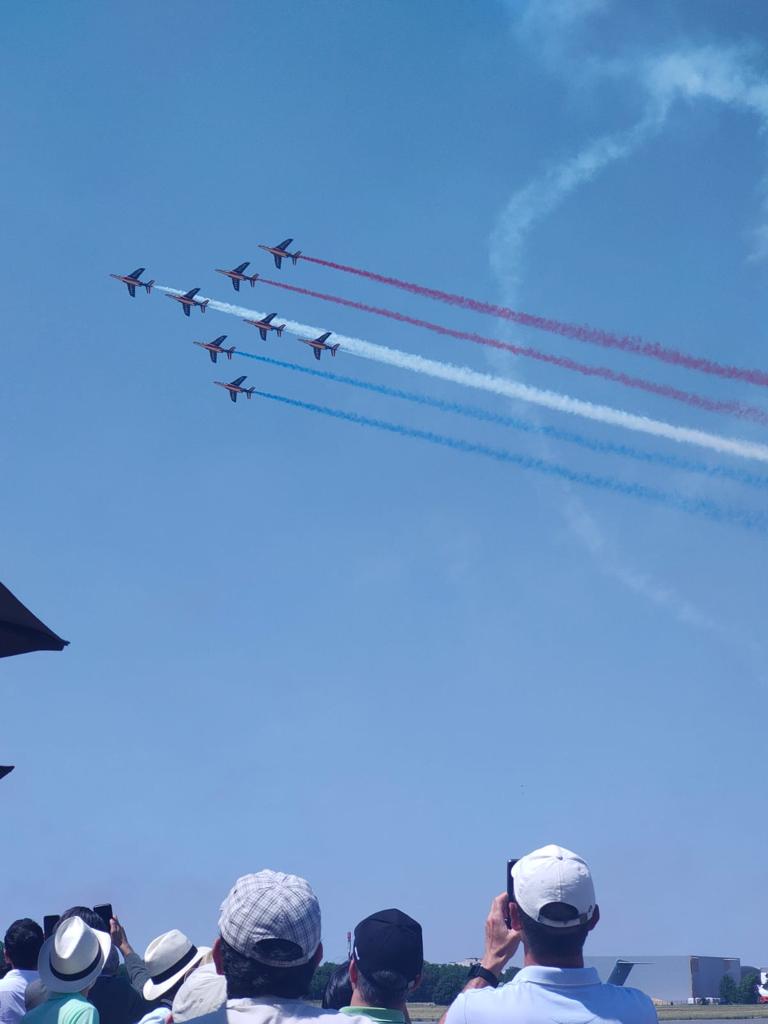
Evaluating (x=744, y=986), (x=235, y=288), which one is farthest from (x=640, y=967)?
(x=235, y=288)

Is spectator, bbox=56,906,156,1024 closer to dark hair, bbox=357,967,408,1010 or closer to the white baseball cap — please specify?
dark hair, bbox=357,967,408,1010

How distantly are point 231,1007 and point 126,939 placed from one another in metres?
5.89

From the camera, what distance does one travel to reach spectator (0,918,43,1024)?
11.0m

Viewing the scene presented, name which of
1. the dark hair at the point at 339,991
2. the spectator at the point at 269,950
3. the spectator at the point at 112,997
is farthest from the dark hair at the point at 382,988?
the spectator at the point at 112,997

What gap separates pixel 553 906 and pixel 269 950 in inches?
60.8

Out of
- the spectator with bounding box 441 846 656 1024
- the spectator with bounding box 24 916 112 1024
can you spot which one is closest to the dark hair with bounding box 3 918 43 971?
the spectator with bounding box 24 916 112 1024

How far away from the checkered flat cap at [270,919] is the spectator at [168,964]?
371 centimetres

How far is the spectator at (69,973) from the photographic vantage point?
378 inches

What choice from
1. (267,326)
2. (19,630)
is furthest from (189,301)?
(19,630)

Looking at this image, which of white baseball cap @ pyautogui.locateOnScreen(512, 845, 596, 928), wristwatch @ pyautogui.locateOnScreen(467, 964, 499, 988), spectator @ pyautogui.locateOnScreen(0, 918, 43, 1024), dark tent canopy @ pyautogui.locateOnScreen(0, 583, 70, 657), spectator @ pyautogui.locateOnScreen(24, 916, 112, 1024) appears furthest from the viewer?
dark tent canopy @ pyautogui.locateOnScreen(0, 583, 70, 657)

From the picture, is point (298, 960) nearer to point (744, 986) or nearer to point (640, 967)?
point (744, 986)

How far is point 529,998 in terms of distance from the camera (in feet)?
21.9

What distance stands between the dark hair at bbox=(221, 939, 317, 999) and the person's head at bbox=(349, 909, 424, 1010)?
567mm

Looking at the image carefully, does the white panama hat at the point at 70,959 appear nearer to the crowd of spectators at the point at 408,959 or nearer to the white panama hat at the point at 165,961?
the white panama hat at the point at 165,961
